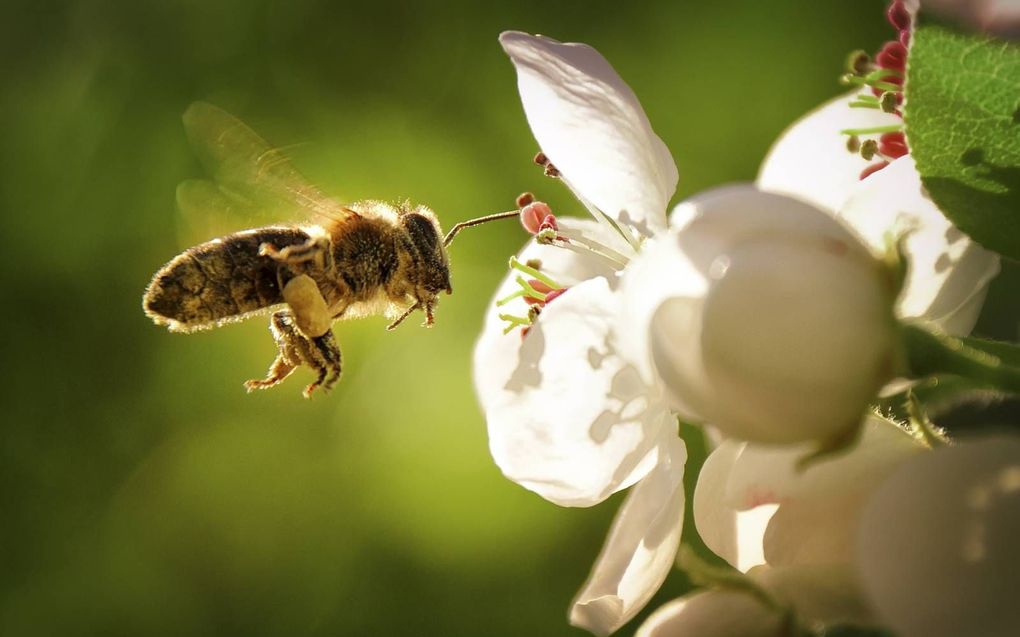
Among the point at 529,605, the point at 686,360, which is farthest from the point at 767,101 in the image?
the point at 686,360

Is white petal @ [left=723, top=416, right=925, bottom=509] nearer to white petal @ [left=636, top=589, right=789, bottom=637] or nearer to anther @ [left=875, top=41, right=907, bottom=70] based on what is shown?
white petal @ [left=636, top=589, right=789, bottom=637]

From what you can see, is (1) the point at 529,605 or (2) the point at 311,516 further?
(2) the point at 311,516

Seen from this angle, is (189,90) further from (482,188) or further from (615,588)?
(615,588)

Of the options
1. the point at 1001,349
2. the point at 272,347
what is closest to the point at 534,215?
the point at 1001,349

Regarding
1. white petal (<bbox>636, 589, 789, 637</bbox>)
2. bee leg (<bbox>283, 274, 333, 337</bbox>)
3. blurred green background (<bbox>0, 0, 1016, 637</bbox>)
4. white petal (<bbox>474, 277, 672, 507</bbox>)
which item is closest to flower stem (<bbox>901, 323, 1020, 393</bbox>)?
white petal (<bbox>636, 589, 789, 637</bbox>)

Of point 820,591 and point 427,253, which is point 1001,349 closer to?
point 820,591
